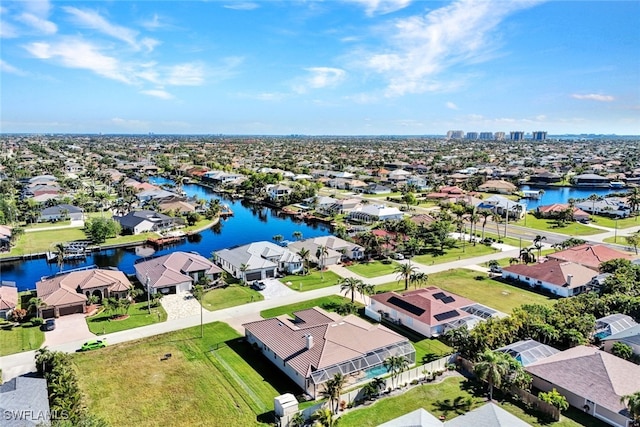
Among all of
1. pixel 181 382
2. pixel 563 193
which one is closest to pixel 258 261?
pixel 181 382

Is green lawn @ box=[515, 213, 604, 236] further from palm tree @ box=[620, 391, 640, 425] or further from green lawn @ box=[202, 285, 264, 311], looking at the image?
palm tree @ box=[620, 391, 640, 425]

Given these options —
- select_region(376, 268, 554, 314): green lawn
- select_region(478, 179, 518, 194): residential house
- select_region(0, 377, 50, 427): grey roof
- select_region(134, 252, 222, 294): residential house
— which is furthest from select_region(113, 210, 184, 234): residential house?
select_region(478, 179, 518, 194): residential house

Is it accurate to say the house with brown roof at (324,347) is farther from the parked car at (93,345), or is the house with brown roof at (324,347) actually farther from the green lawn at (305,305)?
the parked car at (93,345)

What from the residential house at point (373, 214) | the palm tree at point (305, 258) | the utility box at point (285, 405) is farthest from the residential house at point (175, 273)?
the residential house at point (373, 214)

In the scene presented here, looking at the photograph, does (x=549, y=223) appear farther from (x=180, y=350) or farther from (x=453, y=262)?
(x=180, y=350)

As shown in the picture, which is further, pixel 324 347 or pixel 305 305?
pixel 305 305

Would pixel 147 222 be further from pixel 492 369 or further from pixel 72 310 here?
pixel 492 369
